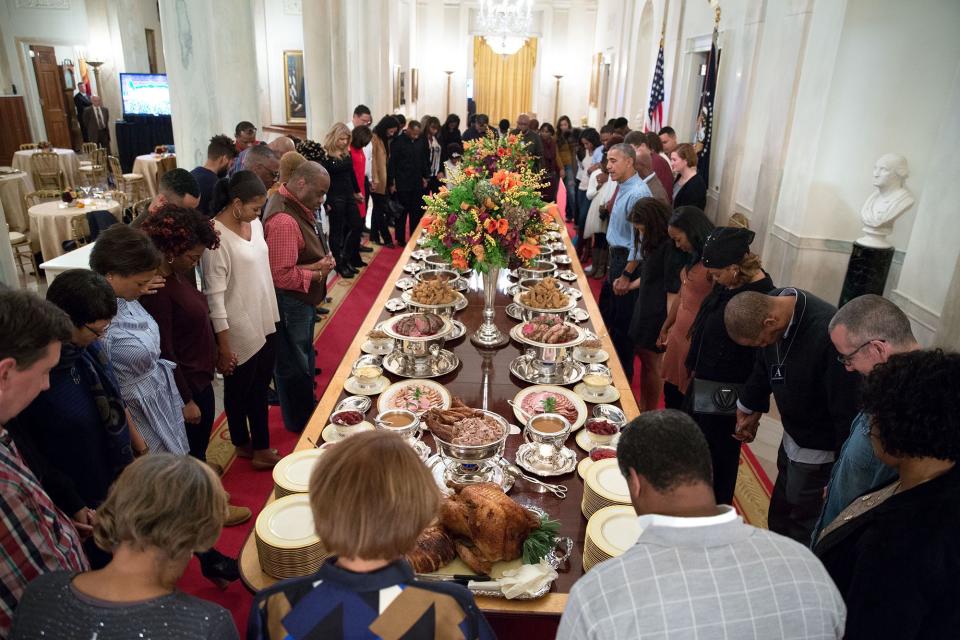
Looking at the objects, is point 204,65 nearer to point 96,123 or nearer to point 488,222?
point 488,222

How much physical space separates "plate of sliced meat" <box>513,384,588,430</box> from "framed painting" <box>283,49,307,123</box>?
1443cm

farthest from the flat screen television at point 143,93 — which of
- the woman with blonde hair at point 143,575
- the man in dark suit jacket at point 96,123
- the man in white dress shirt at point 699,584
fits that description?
the man in white dress shirt at point 699,584

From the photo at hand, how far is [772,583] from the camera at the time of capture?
1.10 metres

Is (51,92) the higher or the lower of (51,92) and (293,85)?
the lower

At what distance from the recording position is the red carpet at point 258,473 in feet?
8.84

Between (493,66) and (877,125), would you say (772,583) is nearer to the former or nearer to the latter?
(877,125)

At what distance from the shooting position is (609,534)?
5.94ft

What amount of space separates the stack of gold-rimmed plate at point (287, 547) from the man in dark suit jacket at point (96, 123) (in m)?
13.3

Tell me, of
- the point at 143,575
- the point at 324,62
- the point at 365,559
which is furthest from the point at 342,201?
the point at 365,559

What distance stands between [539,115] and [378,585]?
18.3 meters

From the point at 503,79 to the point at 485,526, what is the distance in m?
18.0

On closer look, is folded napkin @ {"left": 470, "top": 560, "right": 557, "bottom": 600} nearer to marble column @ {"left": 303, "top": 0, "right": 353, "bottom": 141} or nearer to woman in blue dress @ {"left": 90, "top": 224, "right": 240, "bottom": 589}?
woman in blue dress @ {"left": 90, "top": 224, "right": 240, "bottom": 589}

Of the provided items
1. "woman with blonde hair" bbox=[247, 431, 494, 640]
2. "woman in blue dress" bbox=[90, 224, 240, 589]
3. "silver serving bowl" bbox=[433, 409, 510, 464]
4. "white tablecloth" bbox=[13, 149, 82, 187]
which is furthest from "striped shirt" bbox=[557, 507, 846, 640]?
"white tablecloth" bbox=[13, 149, 82, 187]

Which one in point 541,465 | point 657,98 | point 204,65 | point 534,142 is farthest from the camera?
point 657,98
